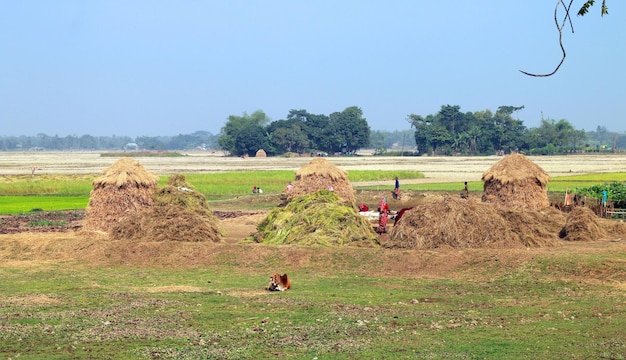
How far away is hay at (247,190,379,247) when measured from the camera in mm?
22562

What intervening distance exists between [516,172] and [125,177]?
46.3 feet

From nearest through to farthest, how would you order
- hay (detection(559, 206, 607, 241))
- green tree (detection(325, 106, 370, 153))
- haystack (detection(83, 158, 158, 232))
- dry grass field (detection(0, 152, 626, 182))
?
hay (detection(559, 206, 607, 241)) → haystack (detection(83, 158, 158, 232)) → dry grass field (detection(0, 152, 626, 182)) → green tree (detection(325, 106, 370, 153))

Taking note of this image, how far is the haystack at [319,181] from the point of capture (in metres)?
35.3

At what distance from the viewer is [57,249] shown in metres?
22.2

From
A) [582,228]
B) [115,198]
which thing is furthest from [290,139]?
[582,228]

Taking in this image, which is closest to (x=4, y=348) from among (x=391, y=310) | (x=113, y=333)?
(x=113, y=333)

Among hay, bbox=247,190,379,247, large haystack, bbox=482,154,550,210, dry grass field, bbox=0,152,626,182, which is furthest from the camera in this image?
dry grass field, bbox=0,152,626,182

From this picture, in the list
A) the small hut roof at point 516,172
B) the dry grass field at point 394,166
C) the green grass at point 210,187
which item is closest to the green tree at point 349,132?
the dry grass field at point 394,166

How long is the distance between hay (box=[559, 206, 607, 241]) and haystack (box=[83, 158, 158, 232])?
13.5m

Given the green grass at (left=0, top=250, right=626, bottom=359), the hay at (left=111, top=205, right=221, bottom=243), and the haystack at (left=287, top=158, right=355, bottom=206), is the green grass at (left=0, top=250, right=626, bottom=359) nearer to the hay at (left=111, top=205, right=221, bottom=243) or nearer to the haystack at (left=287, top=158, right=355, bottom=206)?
the hay at (left=111, top=205, right=221, bottom=243)

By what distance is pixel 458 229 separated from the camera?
2152 cm

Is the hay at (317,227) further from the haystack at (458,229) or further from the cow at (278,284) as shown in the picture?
the cow at (278,284)

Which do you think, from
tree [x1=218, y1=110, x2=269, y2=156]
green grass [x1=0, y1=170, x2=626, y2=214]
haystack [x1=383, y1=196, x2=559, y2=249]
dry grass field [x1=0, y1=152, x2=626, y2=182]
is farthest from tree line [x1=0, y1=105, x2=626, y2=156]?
haystack [x1=383, y1=196, x2=559, y2=249]

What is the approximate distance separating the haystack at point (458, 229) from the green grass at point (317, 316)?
300 centimetres
